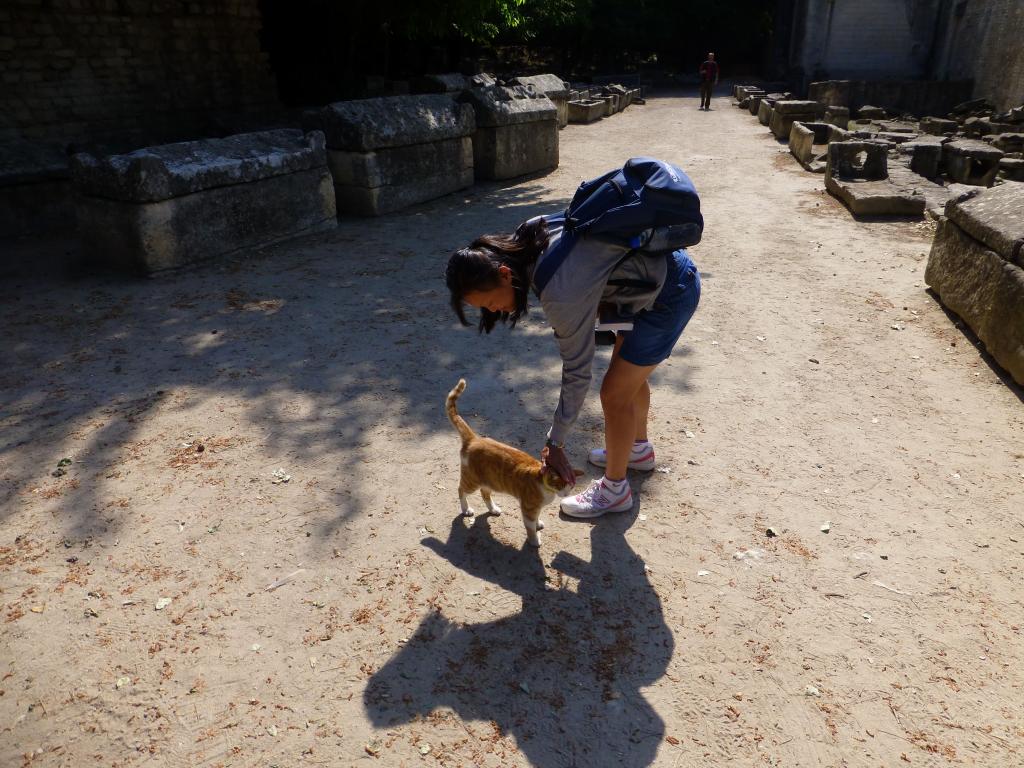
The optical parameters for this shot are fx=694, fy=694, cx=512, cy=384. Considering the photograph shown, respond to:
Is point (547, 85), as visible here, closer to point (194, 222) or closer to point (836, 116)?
point (836, 116)

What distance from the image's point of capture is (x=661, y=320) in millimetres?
2805

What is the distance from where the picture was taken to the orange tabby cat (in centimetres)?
279

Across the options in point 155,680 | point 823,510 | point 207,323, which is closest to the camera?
point 155,680

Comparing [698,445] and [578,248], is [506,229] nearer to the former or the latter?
[698,445]

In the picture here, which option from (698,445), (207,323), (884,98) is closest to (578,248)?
(698,445)

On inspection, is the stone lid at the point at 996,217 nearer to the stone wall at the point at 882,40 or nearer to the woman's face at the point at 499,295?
the woman's face at the point at 499,295

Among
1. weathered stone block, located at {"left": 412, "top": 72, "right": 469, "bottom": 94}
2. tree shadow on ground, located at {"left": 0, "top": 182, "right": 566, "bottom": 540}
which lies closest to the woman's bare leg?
tree shadow on ground, located at {"left": 0, "top": 182, "right": 566, "bottom": 540}

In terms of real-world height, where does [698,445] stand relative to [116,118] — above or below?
below

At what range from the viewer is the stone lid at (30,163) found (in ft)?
25.9

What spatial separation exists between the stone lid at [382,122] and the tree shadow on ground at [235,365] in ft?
5.66

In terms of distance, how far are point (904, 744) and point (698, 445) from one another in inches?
71.4

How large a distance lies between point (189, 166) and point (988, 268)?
21.1 feet

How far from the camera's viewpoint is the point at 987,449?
12.1 ft

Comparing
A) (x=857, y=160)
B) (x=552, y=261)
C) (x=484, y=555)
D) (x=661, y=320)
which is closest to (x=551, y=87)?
(x=857, y=160)
